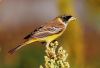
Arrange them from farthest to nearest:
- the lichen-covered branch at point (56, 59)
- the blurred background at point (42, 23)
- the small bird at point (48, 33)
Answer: the blurred background at point (42, 23), the small bird at point (48, 33), the lichen-covered branch at point (56, 59)

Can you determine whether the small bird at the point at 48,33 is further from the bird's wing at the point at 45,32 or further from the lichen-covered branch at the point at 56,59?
the lichen-covered branch at the point at 56,59

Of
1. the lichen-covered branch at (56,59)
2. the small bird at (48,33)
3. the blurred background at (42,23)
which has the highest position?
the blurred background at (42,23)

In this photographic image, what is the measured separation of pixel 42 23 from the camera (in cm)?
1642

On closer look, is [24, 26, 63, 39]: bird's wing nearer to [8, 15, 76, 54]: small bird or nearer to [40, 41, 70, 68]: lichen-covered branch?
[8, 15, 76, 54]: small bird

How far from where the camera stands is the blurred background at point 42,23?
10953 mm

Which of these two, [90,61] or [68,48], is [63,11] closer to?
[68,48]

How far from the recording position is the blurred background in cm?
1095

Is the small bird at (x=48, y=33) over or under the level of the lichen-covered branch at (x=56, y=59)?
over

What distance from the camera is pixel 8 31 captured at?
15.9 m

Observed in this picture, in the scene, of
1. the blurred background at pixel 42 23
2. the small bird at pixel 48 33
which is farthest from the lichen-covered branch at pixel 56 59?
the blurred background at pixel 42 23

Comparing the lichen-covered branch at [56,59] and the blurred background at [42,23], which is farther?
the blurred background at [42,23]

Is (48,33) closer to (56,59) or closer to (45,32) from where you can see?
(45,32)

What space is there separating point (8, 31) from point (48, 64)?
414 inches

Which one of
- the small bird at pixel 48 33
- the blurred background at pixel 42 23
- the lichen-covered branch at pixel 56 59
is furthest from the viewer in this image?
the blurred background at pixel 42 23
